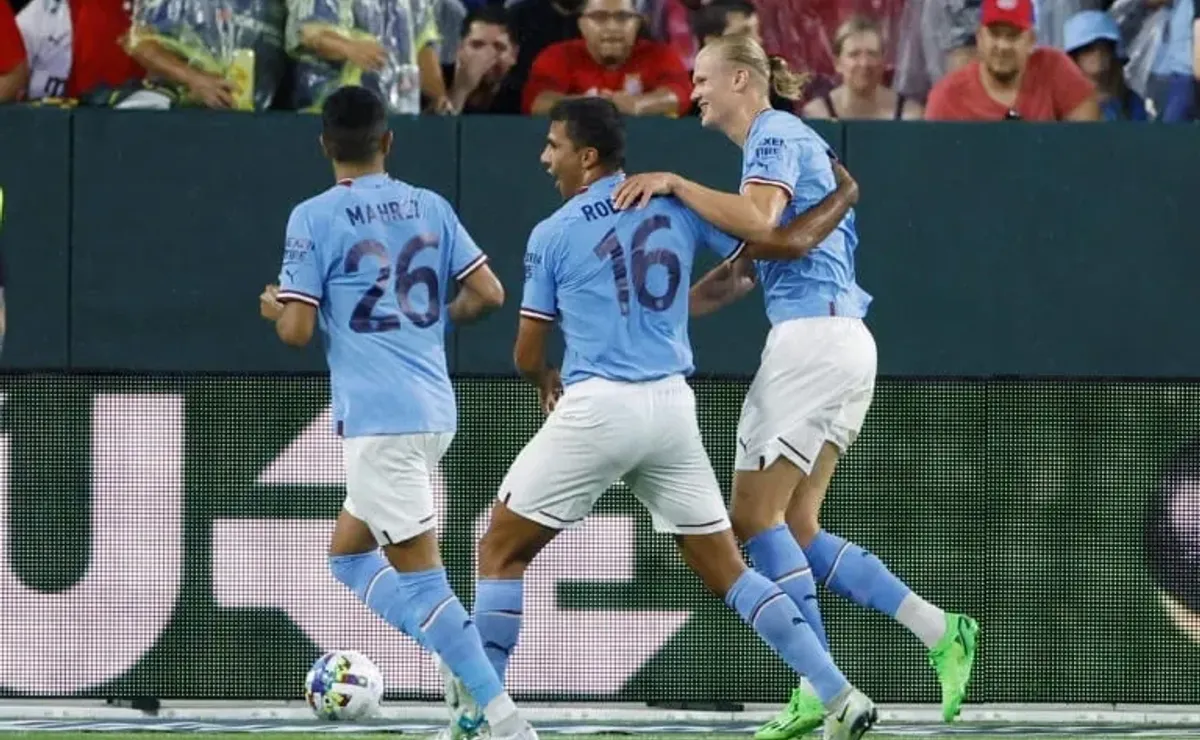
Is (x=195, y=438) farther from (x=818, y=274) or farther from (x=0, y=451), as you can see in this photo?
(x=818, y=274)

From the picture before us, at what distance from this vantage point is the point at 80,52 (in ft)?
36.1

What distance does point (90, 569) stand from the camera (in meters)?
9.66

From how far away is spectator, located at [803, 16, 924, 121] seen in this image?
37.3ft

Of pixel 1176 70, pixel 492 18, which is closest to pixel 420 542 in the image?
pixel 492 18

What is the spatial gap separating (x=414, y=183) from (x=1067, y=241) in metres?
2.73

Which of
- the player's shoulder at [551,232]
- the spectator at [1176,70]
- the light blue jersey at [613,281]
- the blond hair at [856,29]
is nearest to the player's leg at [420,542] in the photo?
the light blue jersey at [613,281]

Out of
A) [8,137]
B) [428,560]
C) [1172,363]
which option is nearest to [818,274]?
[428,560]

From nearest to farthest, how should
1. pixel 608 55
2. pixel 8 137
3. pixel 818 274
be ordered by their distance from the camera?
pixel 818 274, pixel 8 137, pixel 608 55

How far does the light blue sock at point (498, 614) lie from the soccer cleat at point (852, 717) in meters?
1.02

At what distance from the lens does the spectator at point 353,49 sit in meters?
10.6

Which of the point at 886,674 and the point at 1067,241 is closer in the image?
the point at 886,674

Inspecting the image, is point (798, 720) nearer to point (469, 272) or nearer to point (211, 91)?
point (469, 272)

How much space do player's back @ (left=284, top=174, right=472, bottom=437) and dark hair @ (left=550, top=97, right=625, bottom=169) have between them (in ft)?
1.71

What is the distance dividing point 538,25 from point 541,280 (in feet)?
13.7
